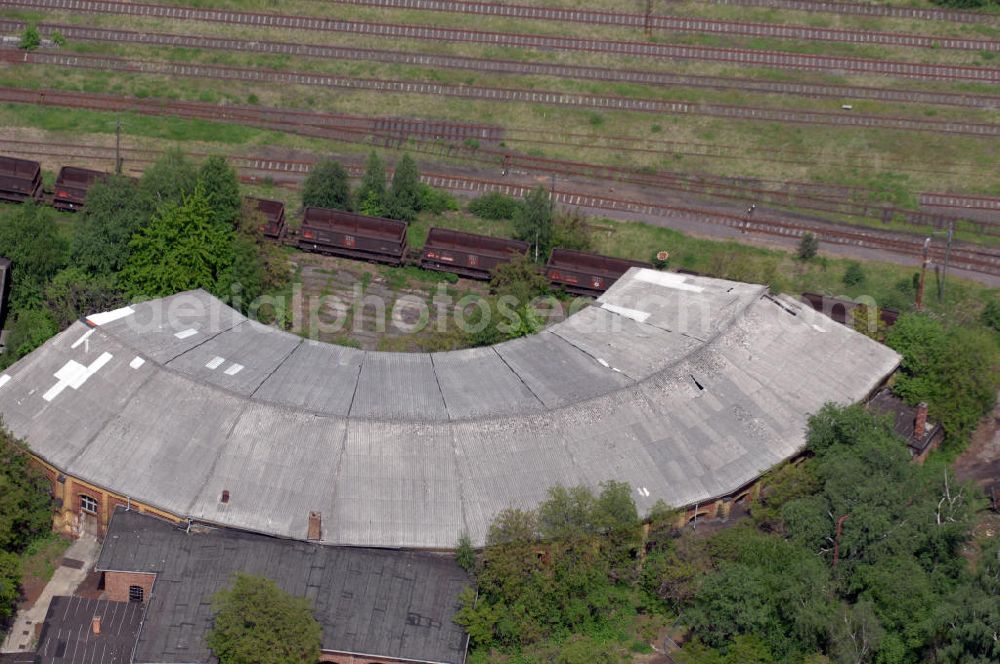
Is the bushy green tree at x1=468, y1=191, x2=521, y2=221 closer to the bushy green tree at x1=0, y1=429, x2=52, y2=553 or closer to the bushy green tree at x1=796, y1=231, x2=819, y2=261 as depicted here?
the bushy green tree at x1=796, y1=231, x2=819, y2=261

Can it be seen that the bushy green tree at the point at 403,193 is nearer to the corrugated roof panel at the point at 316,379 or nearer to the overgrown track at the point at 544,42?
the corrugated roof panel at the point at 316,379

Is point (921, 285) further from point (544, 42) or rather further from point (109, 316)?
point (109, 316)

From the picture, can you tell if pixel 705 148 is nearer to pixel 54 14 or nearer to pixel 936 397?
pixel 936 397

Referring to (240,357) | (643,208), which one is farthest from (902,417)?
(240,357)

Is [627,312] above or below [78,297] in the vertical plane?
above

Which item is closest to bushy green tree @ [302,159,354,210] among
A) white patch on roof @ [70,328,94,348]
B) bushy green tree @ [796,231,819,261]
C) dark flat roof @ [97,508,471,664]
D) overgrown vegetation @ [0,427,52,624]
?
white patch on roof @ [70,328,94,348]

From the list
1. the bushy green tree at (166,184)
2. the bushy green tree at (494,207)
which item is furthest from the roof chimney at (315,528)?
Result: the bushy green tree at (494,207)
